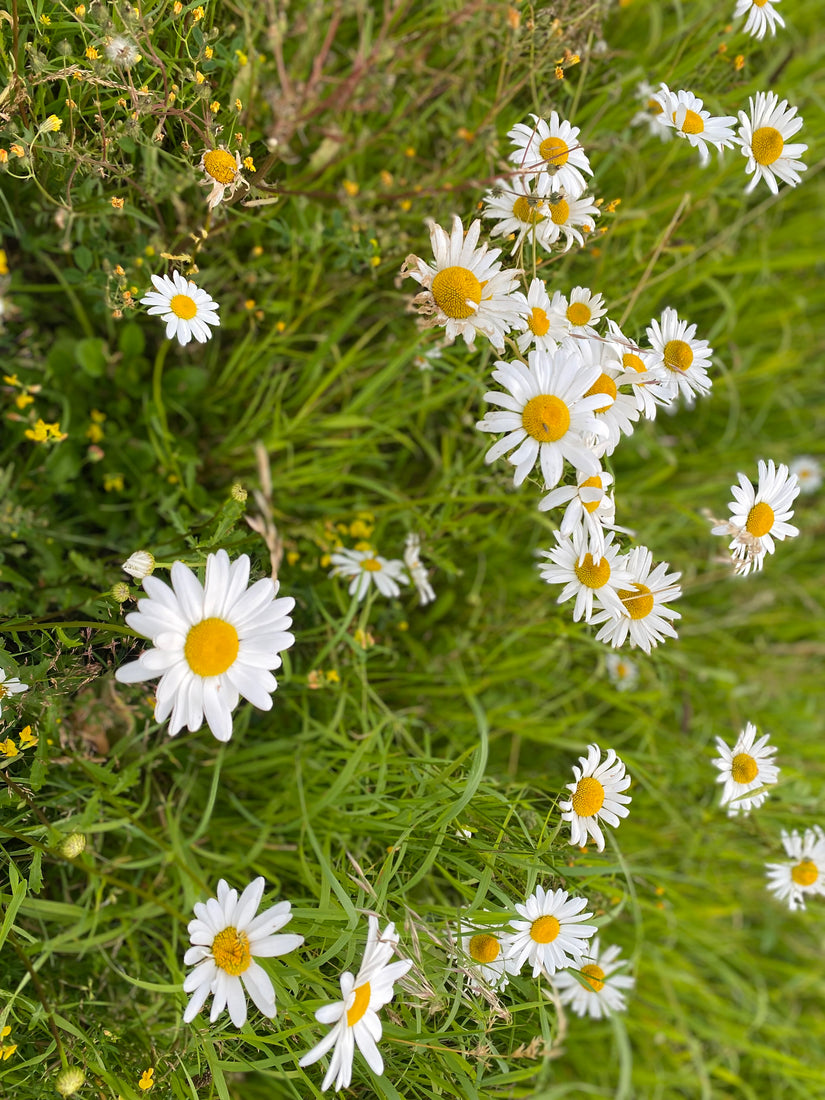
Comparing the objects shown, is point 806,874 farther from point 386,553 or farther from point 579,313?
A: point 579,313

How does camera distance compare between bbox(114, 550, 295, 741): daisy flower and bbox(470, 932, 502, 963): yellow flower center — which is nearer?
bbox(114, 550, 295, 741): daisy flower

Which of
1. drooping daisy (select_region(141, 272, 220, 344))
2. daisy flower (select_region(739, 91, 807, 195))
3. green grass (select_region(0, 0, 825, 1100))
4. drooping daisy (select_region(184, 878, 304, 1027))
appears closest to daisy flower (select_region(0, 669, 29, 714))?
green grass (select_region(0, 0, 825, 1100))

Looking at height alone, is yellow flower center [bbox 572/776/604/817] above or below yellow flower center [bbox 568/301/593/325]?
below

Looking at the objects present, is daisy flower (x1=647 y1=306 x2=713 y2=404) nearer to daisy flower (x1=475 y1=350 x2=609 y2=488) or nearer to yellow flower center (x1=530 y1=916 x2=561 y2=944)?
daisy flower (x1=475 y1=350 x2=609 y2=488)

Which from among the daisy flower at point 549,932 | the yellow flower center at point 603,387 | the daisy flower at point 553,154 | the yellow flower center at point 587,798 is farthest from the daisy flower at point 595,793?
the daisy flower at point 553,154

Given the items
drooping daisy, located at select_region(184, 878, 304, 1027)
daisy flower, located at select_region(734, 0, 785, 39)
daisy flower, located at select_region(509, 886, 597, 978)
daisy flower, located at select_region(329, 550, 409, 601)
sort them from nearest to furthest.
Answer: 1. drooping daisy, located at select_region(184, 878, 304, 1027)
2. daisy flower, located at select_region(509, 886, 597, 978)
3. daisy flower, located at select_region(734, 0, 785, 39)
4. daisy flower, located at select_region(329, 550, 409, 601)

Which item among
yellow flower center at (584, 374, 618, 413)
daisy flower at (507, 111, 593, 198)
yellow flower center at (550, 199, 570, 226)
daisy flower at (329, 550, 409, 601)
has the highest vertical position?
daisy flower at (507, 111, 593, 198)

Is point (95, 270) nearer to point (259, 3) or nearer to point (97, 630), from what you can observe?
point (259, 3)
